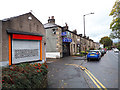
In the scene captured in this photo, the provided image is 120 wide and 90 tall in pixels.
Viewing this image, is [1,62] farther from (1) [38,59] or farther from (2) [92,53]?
(2) [92,53]

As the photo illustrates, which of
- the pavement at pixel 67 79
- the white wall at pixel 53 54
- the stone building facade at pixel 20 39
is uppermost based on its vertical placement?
the stone building facade at pixel 20 39

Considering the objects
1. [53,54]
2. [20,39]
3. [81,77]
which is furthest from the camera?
[53,54]

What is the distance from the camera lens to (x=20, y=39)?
7957mm

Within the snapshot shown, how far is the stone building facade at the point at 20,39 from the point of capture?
6.85 meters

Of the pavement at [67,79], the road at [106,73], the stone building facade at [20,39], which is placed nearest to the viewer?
the pavement at [67,79]

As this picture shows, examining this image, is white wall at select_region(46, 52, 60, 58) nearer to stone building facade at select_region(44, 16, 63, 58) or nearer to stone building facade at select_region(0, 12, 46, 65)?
stone building facade at select_region(44, 16, 63, 58)

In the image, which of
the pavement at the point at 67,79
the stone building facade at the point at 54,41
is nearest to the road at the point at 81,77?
the pavement at the point at 67,79

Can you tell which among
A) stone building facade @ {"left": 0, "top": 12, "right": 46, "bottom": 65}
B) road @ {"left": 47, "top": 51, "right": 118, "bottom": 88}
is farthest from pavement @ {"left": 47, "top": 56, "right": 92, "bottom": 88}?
stone building facade @ {"left": 0, "top": 12, "right": 46, "bottom": 65}

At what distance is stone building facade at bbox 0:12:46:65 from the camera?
6.85 m

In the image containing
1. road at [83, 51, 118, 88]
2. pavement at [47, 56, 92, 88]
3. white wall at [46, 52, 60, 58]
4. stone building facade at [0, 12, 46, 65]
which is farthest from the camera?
white wall at [46, 52, 60, 58]

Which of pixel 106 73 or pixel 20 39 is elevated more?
pixel 20 39

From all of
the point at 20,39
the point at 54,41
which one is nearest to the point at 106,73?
the point at 20,39

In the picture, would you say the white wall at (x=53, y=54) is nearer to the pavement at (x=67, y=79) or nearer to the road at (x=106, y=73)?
the road at (x=106, y=73)

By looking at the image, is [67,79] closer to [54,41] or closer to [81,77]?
[81,77]
